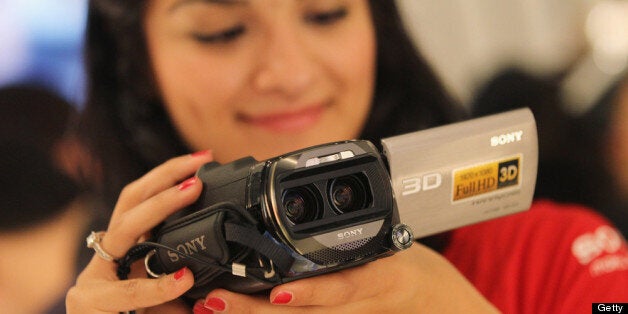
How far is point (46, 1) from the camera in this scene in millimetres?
971

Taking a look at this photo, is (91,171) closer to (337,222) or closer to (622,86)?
(337,222)

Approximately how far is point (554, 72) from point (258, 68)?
2.08 feet

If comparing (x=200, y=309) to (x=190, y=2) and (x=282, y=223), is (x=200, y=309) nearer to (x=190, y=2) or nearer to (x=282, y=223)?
(x=282, y=223)

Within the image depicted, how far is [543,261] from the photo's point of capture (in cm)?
112

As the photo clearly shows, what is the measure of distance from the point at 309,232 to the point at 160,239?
0.18m

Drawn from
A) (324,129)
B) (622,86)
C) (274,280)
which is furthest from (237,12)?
(622,86)

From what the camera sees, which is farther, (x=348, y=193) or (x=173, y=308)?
(x=173, y=308)

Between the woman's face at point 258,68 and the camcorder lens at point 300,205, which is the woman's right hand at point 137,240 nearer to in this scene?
the camcorder lens at point 300,205

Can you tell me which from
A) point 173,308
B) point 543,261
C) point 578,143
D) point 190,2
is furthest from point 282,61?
point 578,143

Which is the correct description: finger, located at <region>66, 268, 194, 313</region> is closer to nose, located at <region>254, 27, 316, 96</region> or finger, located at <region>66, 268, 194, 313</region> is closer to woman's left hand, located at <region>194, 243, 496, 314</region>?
woman's left hand, located at <region>194, 243, 496, 314</region>

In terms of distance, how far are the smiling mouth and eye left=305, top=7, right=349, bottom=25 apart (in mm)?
131

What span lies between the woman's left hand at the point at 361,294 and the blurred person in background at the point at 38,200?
0.38 m

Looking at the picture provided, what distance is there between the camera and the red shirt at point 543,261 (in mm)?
1070

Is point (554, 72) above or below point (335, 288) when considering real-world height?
below
